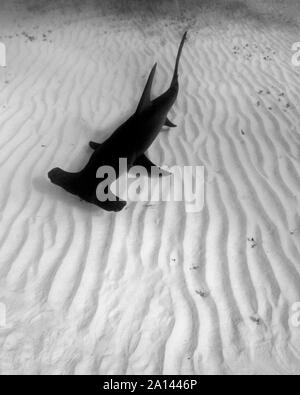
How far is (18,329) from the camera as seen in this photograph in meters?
2.78

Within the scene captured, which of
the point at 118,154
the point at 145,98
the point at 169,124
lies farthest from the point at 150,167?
the point at 169,124

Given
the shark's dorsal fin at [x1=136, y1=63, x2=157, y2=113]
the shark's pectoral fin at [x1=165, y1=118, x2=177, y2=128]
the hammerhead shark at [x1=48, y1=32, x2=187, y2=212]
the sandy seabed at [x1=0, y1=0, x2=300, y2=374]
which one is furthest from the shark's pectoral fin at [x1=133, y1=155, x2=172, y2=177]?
the shark's pectoral fin at [x1=165, y1=118, x2=177, y2=128]

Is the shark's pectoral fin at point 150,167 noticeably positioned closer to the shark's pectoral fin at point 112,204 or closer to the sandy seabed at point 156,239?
the sandy seabed at point 156,239

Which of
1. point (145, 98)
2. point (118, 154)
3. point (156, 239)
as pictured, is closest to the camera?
point (156, 239)

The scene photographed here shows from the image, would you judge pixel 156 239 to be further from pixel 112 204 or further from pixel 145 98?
pixel 145 98

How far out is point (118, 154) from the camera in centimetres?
395

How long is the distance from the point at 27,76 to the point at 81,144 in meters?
3.02

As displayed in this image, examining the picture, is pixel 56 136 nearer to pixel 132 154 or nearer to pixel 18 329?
pixel 132 154

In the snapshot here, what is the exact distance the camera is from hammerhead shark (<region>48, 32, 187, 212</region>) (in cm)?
377

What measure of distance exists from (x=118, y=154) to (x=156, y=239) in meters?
1.09

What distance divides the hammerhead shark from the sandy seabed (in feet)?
0.78

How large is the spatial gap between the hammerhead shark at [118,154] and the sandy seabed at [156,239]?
0.24 metres

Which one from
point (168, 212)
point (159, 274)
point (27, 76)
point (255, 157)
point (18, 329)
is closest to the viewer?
point (18, 329)
